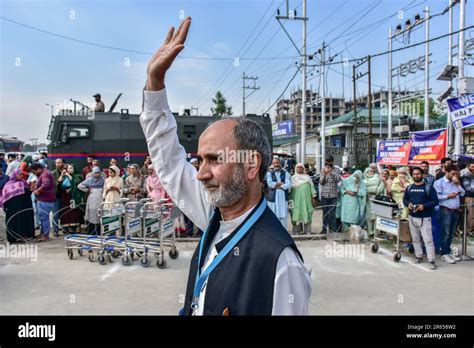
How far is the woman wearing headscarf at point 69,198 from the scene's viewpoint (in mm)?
9891

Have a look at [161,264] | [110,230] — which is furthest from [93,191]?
[161,264]

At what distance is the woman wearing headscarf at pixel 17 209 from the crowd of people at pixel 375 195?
221 inches

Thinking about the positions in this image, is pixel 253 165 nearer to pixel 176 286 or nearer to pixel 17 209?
pixel 176 286

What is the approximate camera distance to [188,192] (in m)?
1.88

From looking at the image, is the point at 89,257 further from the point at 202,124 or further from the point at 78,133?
the point at 202,124

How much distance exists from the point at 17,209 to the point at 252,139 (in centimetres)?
912

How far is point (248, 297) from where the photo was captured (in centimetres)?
135

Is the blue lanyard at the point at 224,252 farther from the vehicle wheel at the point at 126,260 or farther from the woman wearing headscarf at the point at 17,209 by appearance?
the woman wearing headscarf at the point at 17,209

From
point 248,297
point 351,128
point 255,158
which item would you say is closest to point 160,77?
point 255,158

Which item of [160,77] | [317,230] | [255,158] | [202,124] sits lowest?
[317,230]

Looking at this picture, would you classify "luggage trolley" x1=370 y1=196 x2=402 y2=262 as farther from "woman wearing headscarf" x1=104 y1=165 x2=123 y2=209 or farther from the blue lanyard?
the blue lanyard

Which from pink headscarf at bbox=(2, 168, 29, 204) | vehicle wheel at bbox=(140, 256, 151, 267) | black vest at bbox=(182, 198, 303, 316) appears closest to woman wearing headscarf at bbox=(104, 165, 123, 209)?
pink headscarf at bbox=(2, 168, 29, 204)
